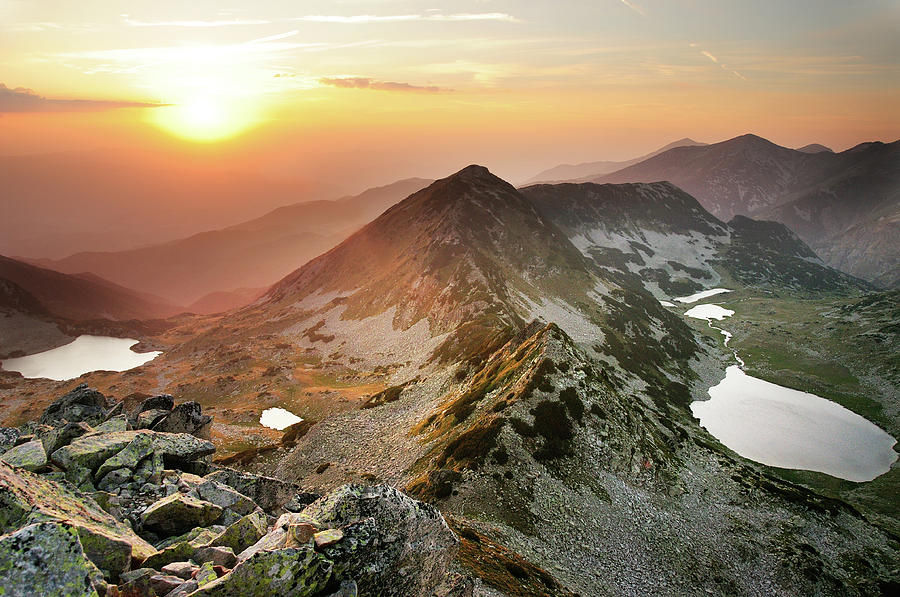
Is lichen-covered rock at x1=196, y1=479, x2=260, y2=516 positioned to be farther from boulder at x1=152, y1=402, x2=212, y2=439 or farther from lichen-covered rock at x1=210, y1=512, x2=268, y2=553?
boulder at x1=152, y1=402, x2=212, y2=439

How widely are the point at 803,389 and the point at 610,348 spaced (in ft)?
234

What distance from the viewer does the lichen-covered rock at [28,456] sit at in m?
21.7

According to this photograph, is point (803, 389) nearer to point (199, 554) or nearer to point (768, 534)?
point (768, 534)

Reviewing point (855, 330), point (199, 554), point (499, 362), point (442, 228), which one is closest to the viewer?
point (199, 554)

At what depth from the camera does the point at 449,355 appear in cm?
10544

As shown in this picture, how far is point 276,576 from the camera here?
16.0 metres

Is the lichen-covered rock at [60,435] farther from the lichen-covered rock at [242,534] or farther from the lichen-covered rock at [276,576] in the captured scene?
the lichen-covered rock at [276,576]

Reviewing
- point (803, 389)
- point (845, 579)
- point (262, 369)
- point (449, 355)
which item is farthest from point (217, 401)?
point (803, 389)

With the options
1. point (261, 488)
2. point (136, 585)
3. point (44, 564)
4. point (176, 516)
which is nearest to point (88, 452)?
point (176, 516)

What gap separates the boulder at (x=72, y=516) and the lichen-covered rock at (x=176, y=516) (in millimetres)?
1268

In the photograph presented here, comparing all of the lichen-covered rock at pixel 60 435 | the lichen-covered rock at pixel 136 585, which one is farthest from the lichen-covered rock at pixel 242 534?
the lichen-covered rock at pixel 60 435

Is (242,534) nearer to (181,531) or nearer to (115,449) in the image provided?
(181,531)

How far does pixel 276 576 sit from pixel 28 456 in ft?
56.8

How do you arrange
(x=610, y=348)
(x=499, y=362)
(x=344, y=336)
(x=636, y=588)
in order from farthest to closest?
(x=344, y=336) → (x=610, y=348) → (x=499, y=362) → (x=636, y=588)
